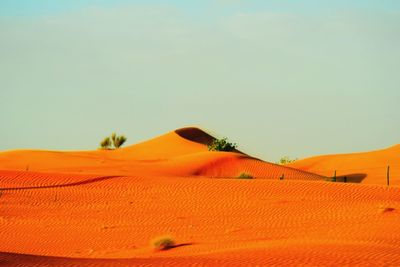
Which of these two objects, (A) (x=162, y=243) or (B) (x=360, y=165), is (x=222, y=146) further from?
(A) (x=162, y=243)

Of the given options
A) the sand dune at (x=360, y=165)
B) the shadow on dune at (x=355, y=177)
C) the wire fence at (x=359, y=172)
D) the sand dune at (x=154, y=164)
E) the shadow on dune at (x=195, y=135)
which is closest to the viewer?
the sand dune at (x=154, y=164)

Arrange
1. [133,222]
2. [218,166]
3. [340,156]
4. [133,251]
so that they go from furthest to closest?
[340,156]
[218,166]
[133,222]
[133,251]

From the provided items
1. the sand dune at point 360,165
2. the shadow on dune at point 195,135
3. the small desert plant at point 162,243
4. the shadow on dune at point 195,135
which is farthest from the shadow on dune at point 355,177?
the small desert plant at point 162,243

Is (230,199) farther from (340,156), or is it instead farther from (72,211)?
(340,156)

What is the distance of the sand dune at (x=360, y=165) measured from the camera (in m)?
70.3

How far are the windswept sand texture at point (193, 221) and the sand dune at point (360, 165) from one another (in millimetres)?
32048

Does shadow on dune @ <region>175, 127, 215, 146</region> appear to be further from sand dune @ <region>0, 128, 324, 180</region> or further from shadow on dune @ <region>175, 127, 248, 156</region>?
sand dune @ <region>0, 128, 324, 180</region>

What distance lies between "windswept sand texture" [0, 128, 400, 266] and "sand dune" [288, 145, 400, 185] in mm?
32048

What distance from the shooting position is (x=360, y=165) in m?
82.1

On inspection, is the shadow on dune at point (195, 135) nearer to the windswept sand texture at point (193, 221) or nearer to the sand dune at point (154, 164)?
the sand dune at point (154, 164)

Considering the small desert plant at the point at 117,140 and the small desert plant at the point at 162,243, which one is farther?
the small desert plant at the point at 117,140

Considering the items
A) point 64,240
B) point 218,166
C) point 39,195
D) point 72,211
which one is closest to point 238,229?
point 64,240

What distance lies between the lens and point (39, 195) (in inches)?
1355

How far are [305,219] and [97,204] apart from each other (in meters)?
9.53
